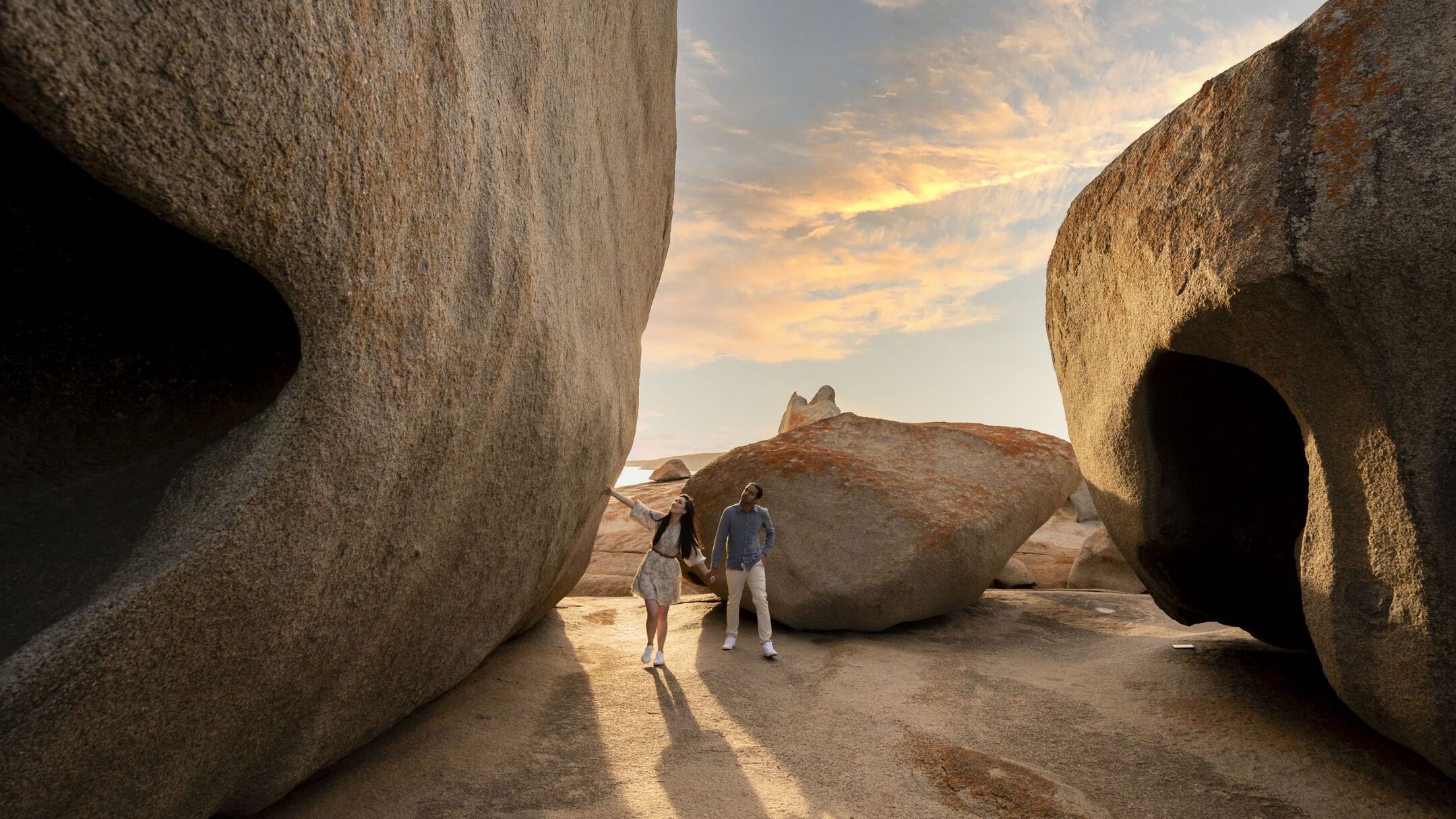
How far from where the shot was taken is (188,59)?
179 cm

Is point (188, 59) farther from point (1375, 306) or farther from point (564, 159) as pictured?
point (1375, 306)

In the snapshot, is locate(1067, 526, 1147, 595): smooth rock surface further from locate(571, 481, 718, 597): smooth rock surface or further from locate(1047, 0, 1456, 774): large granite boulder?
locate(1047, 0, 1456, 774): large granite boulder

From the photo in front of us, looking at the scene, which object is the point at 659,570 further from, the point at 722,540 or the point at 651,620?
the point at 722,540

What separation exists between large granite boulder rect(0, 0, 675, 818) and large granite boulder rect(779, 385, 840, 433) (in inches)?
697

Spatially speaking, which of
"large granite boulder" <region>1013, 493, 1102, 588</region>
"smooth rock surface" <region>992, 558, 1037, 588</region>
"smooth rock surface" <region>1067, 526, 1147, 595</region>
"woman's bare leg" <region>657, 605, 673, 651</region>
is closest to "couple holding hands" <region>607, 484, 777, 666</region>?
→ "woman's bare leg" <region>657, 605, 673, 651</region>

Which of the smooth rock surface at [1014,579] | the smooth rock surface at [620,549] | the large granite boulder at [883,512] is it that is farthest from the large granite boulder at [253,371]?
the smooth rock surface at [1014,579]

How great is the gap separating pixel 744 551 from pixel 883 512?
141 centimetres

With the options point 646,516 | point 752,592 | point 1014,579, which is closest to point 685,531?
point 646,516

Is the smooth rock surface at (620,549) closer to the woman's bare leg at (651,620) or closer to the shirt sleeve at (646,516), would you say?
the shirt sleeve at (646,516)

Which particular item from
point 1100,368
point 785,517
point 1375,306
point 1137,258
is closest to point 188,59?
point 1375,306

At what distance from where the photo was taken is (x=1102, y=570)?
953 centimetres

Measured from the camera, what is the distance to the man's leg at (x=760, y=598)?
625 cm

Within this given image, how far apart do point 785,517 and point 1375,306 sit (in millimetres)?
4903

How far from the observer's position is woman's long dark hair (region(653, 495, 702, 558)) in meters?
5.96
